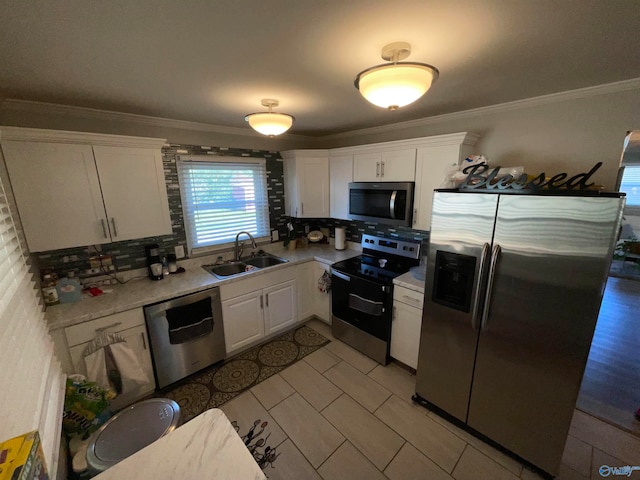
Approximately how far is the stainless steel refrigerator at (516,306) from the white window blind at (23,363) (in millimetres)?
2116

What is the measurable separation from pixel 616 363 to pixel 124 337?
4.36m

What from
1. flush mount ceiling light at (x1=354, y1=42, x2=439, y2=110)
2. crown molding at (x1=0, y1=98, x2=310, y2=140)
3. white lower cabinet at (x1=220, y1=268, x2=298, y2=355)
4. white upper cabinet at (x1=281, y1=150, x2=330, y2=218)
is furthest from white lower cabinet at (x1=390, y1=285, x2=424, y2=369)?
crown molding at (x1=0, y1=98, x2=310, y2=140)

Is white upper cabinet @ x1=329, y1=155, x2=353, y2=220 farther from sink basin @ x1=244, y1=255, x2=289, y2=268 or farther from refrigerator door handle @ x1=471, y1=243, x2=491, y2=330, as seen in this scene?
refrigerator door handle @ x1=471, y1=243, x2=491, y2=330

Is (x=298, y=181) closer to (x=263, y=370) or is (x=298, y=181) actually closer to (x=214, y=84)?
(x=214, y=84)

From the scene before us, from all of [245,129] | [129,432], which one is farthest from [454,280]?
[245,129]

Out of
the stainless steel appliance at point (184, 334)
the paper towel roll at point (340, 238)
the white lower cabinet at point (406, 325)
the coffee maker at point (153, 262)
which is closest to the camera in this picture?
the stainless steel appliance at point (184, 334)

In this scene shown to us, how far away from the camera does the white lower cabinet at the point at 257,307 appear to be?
249 centimetres

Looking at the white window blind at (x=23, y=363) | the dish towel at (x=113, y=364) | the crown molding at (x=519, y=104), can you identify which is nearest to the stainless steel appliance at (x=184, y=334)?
the dish towel at (x=113, y=364)

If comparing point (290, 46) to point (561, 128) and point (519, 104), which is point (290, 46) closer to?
point (519, 104)

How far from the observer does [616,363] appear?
2.45m

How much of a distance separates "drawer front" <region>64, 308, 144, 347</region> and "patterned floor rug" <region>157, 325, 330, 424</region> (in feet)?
2.42

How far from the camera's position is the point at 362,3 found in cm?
90

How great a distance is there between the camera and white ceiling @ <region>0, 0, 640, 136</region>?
0.93 metres

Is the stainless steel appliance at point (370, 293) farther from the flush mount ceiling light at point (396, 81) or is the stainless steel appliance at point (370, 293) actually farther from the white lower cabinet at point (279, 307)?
the flush mount ceiling light at point (396, 81)
